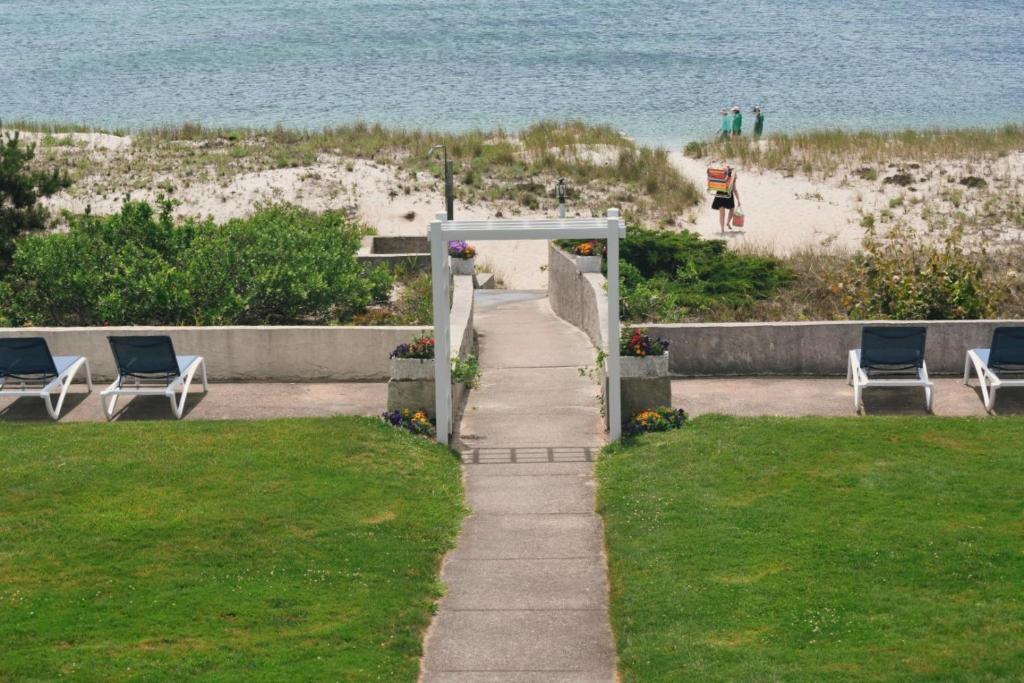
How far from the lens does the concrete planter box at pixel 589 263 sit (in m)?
20.8

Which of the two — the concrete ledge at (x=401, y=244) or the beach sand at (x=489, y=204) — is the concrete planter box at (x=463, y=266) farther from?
the beach sand at (x=489, y=204)

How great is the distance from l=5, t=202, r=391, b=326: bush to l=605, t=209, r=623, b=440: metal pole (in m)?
5.47

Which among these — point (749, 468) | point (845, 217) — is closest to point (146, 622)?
point (749, 468)

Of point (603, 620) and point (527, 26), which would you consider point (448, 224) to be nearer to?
point (603, 620)

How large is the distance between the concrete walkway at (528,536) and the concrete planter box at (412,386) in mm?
528

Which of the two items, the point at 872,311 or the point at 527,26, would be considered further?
the point at 527,26

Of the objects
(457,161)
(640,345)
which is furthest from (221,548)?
(457,161)

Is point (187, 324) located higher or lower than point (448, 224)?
lower

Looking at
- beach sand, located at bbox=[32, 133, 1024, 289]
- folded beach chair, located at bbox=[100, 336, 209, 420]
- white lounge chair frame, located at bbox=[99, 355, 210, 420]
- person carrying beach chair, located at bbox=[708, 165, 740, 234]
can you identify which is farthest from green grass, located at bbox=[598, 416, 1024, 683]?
person carrying beach chair, located at bbox=[708, 165, 740, 234]

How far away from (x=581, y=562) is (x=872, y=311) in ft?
26.9

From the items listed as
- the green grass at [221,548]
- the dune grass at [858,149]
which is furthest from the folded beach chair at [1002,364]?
the dune grass at [858,149]

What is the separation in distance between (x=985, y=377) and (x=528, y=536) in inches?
234

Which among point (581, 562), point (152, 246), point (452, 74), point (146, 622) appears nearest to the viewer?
point (146, 622)

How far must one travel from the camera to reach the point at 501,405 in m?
16.5
